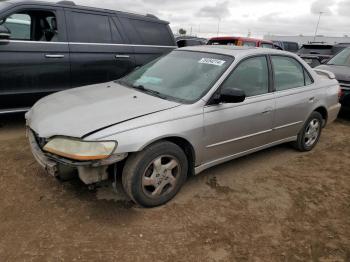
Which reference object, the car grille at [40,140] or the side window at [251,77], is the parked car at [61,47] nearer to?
the car grille at [40,140]

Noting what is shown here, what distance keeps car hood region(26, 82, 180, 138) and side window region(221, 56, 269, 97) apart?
0.83 m

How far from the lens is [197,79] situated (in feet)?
11.7

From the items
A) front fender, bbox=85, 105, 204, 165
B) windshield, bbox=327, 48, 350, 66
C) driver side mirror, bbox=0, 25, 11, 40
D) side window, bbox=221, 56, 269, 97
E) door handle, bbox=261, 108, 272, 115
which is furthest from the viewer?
windshield, bbox=327, 48, 350, 66

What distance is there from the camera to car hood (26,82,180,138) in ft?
9.32

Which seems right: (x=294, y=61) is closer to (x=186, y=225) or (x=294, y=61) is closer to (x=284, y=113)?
(x=284, y=113)

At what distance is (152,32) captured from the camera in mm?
6176

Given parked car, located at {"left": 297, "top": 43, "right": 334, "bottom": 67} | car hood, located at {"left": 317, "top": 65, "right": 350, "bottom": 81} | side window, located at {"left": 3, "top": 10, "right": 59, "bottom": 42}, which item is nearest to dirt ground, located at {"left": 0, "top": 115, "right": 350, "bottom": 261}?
side window, located at {"left": 3, "top": 10, "right": 59, "bottom": 42}

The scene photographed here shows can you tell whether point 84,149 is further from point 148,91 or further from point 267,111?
point 267,111

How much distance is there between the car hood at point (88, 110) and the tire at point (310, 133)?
243 centimetres

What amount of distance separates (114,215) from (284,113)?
2512 mm

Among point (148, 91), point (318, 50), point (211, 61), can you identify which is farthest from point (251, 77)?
point (318, 50)

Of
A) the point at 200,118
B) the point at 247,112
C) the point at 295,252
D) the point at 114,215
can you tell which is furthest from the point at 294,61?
the point at 114,215

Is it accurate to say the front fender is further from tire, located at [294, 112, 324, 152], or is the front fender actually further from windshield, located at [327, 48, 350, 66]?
windshield, located at [327, 48, 350, 66]

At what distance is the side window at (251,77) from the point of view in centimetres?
366
